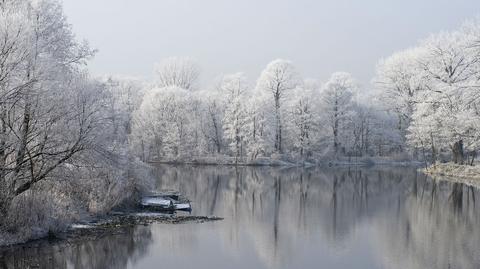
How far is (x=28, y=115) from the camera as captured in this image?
1720 centimetres

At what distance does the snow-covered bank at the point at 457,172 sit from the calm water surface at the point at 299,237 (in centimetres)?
935

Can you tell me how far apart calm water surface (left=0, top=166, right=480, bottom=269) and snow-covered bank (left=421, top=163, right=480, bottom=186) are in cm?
935

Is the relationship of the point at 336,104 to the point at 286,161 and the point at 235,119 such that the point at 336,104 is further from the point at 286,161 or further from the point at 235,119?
the point at 235,119

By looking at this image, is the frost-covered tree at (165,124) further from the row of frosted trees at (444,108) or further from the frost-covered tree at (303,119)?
the row of frosted trees at (444,108)

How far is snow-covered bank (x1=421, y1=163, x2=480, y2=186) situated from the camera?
44.1m

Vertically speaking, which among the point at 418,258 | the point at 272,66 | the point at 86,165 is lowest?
the point at 418,258

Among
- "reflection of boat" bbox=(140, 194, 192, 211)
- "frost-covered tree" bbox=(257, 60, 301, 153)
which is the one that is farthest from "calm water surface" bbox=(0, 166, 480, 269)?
"frost-covered tree" bbox=(257, 60, 301, 153)

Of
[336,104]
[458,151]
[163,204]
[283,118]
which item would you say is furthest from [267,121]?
[163,204]

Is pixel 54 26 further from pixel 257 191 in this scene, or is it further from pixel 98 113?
pixel 257 191

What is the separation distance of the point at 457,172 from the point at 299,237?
3273 centimetres

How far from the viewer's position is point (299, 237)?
20406 mm

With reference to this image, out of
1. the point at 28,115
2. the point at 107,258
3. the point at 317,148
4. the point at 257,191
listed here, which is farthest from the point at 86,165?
the point at 317,148

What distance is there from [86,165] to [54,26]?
814cm

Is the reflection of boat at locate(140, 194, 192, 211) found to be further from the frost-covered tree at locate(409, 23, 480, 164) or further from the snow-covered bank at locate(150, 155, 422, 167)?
the snow-covered bank at locate(150, 155, 422, 167)
